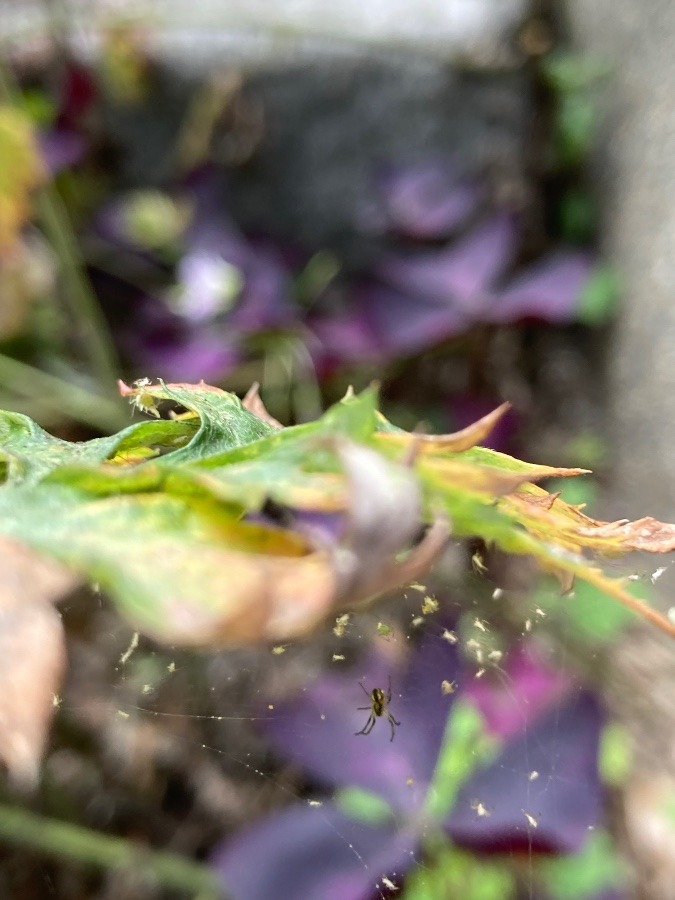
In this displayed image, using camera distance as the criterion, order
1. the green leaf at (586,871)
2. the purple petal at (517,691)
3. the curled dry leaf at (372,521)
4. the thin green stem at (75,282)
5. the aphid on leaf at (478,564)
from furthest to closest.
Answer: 1. the thin green stem at (75,282)
2. the green leaf at (586,871)
3. the purple petal at (517,691)
4. the aphid on leaf at (478,564)
5. the curled dry leaf at (372,521)

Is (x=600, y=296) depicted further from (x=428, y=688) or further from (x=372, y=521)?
(x=372, y=521)

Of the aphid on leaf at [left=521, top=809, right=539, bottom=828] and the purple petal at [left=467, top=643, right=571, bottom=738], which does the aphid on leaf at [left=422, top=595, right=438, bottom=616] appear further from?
the aphid on leaf at [left=521, top=809, right=539, bottom=828]

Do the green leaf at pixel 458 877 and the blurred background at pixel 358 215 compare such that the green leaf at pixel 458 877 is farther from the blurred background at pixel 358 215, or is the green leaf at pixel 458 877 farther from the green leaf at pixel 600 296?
the green leaf at pixel 600 296

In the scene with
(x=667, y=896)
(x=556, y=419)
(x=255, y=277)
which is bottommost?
(x=667, y=896)

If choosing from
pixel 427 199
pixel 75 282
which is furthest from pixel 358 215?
pixel 75 282

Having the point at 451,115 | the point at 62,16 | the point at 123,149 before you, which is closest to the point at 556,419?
the point at 451,115

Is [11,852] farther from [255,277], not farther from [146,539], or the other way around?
[255,277]

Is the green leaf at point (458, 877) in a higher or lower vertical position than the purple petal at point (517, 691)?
lower

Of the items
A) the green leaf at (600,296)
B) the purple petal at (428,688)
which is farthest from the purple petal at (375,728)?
the green leaf at (600,296)

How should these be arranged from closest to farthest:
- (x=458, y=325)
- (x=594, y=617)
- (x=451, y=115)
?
(x=594, y=617)
(x=458, y=325)
(x=451, y=115)
